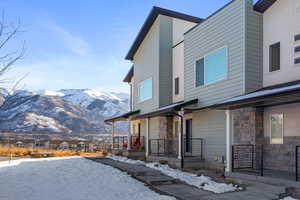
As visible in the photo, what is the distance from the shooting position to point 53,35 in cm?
995

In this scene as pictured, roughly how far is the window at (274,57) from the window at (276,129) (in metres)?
1.64

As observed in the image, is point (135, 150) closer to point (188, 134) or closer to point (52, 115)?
point (188, 134)

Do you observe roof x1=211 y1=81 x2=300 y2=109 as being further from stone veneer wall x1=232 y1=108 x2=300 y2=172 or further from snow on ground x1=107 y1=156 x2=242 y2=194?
snow on ground x1=107 y1=156 x2=242 y2=194

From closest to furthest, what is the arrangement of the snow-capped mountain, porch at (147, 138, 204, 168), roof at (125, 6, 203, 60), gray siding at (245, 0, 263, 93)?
1. gray siding at (245, 0, 263, 93)
2. porch at (147, 138, 204, 168)
3. roof at (125, 6, 203, 60)
4. the snow-capped mountain

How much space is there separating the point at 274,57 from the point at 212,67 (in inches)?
114

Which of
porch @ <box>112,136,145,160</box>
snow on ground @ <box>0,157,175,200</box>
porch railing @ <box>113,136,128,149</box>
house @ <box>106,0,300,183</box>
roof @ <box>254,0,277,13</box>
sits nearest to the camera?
snow on ground @ <box>0,157,175,200</box>

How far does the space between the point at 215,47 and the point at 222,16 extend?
4.02 ft

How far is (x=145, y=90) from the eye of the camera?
20.4m

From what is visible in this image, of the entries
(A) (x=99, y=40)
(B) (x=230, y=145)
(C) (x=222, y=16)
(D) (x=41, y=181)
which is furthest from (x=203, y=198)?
(A) (x=99, y=40)

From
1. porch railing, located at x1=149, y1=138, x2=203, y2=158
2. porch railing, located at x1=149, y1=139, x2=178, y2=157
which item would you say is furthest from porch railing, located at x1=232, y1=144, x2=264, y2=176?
porch railing, located at x1=149, y1=139, x2=178, y2=157

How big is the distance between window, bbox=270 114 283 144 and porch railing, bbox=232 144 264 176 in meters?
0.51

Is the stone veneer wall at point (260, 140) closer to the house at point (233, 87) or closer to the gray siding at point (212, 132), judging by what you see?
the house at point (233, 87)

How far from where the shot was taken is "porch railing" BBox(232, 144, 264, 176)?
36.2ft

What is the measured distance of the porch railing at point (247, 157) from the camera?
1105 centimetres
